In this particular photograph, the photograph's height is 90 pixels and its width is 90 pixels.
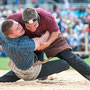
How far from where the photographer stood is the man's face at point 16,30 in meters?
5.05

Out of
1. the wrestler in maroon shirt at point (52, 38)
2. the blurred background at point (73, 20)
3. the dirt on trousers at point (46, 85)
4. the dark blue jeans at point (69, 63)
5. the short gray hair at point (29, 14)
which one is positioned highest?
the short gray hair at point (29, 14)

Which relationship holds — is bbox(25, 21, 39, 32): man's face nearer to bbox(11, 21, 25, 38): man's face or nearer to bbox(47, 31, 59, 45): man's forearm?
bbox(11, 21, 25, 38): man's face

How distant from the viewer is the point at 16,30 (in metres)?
5.09

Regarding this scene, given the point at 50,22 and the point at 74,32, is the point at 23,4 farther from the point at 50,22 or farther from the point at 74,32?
the point at 50,22

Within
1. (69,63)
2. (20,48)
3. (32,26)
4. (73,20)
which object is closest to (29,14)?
(32,26)

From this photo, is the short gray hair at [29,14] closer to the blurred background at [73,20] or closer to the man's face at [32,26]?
the man's face at [32,26]

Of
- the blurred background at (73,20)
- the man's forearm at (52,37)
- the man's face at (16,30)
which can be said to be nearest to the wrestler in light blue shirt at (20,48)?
the man's face at (16,30)

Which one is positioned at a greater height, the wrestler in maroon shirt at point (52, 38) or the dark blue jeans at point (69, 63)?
the wrestler in maroon shirt at point (52, 38)

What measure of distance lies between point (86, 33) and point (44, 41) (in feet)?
34.3

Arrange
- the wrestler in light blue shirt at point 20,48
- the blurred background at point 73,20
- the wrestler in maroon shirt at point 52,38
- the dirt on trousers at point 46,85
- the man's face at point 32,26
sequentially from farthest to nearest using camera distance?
the blurred background at point 73,20, the wrestler in maroon shirt at point 52,38, the man's face at point 32,26, the wrestler in light blue shirt at point 20,48, the dirt on trousers at point 46,85

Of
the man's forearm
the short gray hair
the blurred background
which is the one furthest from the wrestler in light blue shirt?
the blurred background

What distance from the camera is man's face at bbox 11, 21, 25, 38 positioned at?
505 cm

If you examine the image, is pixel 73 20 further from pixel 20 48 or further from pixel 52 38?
pixel 20 48

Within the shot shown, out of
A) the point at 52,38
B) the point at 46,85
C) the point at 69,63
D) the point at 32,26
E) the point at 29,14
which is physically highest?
the point at 29,14
